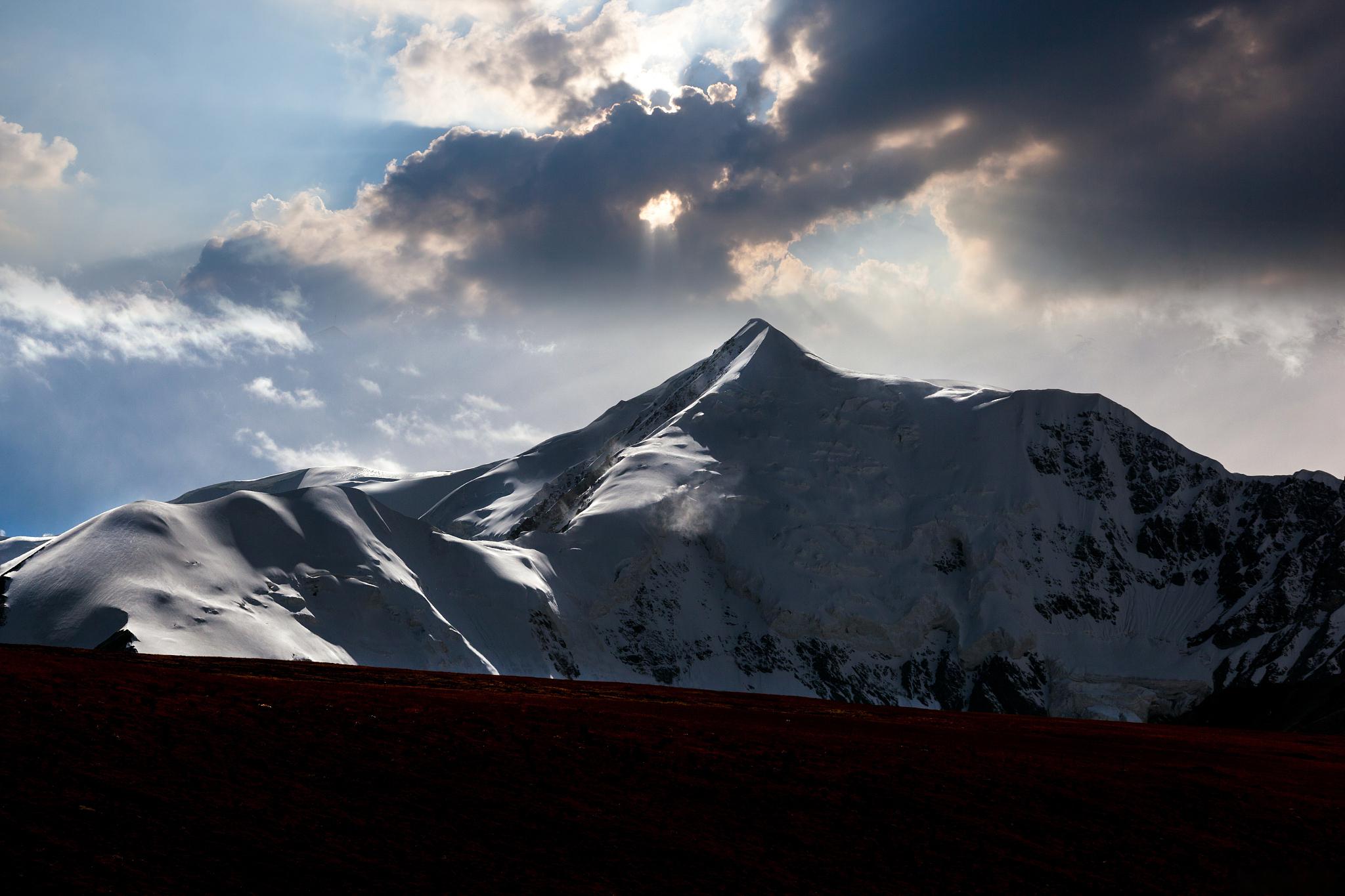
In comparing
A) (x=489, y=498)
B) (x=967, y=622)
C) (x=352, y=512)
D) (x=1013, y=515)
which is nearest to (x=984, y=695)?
(x=967, y=622)

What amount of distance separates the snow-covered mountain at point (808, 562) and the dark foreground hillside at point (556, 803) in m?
53.5

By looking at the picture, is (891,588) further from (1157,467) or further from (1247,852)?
(1247,852)

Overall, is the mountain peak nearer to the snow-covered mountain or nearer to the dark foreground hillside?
the snow-covered mountain

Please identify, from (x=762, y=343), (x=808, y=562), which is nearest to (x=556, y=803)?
(x=808, y=562)

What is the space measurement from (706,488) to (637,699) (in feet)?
331

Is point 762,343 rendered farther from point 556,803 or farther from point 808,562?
point 556,803

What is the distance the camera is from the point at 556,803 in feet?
72.5

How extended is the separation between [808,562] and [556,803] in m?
120

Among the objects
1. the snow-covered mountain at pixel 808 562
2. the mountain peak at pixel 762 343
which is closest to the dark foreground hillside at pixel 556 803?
the snow-covered mountain at pixel 808 562

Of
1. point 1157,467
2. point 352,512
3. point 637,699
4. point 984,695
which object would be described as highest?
point 1157,467

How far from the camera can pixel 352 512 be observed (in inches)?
4119

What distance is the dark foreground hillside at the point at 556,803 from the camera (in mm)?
18172

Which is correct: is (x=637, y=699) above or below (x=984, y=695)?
above

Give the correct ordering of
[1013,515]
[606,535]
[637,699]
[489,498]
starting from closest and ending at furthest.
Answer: [637,699] → [606,535] → [1013,515] → [489,498]
